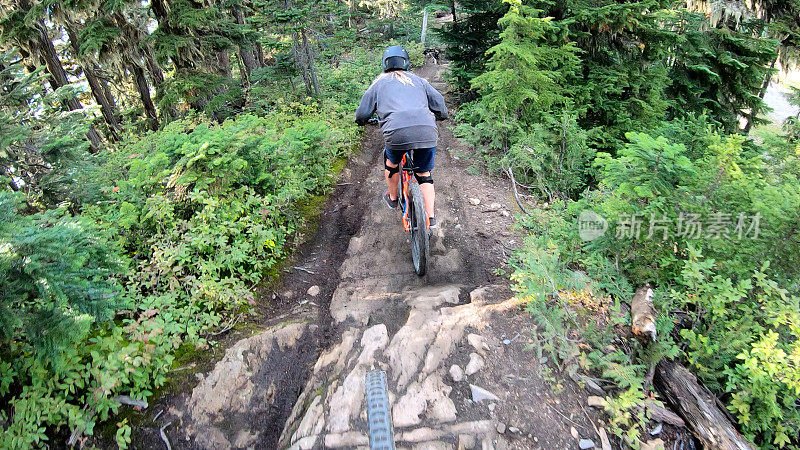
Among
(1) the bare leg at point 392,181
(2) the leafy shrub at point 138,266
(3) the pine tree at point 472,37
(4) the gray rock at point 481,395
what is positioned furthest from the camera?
(3) the pine tree at point 472,37

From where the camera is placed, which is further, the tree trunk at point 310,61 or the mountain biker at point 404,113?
the tree trunk at point 310,61

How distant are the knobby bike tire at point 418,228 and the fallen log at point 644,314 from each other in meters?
2.31

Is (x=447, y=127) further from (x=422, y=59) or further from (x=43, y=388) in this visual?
(x=422, y=59)

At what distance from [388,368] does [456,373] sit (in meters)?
0.63

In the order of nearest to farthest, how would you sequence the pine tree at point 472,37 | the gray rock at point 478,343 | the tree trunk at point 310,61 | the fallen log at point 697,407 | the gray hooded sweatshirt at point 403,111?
1. the fallen log at point 697,407
2. the gray rock at point 478,343
3. the gray hooded sweatshirt at point 403,111
4. the tree trunk at point 310,61
5. the pine tree at point 472,37

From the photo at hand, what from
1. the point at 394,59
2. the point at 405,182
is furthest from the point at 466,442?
the point at 394,59

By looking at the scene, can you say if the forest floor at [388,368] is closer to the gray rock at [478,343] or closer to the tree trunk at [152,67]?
the gray rock at [478,343]

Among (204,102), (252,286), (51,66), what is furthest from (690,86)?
(51,66)

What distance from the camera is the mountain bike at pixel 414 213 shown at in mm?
4680

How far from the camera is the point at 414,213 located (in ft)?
16.1

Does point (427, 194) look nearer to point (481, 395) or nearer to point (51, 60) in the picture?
point (481, 395)

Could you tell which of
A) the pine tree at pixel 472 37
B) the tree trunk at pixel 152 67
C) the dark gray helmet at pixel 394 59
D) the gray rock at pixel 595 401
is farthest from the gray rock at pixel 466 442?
the tree trunk at pixel 152 67

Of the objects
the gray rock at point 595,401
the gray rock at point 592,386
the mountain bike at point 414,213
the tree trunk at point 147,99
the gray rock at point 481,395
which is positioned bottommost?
the gray rock at point 592,386

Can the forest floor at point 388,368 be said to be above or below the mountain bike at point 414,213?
below
